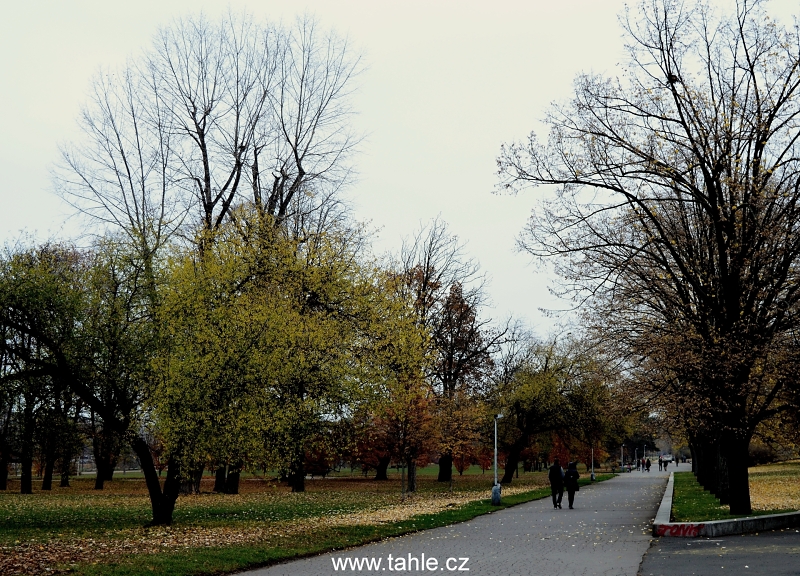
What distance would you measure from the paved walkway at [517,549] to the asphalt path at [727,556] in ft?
1.23

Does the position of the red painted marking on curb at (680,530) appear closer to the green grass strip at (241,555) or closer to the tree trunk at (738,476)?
the tree trunk at (738,476)

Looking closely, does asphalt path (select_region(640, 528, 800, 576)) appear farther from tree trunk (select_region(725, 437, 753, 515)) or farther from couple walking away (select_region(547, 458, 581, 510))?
couple walking away (select_region(547, 458, 581, 510))

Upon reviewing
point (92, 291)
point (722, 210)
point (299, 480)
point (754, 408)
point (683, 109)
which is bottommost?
point (299, 480)

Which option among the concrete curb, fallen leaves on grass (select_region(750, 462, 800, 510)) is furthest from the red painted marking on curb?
fallen leaves on grass (select_region(750, 462, 800, 510))

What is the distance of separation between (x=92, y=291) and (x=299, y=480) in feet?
83.6

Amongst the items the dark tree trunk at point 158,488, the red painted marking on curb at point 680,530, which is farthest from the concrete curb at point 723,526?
the dark tree trunk at point 158,488

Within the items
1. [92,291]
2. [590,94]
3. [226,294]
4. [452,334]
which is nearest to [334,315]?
[226,294]

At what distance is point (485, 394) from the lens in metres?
50.6

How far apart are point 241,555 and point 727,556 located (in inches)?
310

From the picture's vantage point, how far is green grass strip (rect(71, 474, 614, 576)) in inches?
469

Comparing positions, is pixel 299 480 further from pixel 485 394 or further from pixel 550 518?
pixel 550 518

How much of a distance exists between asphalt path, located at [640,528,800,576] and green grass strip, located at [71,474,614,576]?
5803 mm

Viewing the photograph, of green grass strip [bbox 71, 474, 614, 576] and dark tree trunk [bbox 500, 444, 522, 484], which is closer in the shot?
green grass strip [bbox 71, 474, 614, 576]

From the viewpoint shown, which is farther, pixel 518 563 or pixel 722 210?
pixel 722 210
